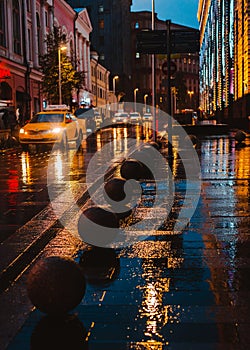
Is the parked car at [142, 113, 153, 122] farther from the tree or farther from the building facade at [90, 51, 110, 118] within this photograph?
the tree

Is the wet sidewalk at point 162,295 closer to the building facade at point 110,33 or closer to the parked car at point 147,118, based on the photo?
the parked car at point 147,118

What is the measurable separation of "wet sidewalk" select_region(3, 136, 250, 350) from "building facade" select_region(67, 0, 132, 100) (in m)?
113

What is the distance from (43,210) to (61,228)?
125 centimetres

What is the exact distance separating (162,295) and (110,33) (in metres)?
120

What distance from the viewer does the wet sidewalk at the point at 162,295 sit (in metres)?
3.93

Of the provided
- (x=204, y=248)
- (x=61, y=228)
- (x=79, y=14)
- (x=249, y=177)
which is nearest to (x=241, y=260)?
(x=204, y=248)

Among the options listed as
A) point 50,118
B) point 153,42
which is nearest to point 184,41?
point 153,42

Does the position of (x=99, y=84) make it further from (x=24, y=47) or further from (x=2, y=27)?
(x=2, y=27)

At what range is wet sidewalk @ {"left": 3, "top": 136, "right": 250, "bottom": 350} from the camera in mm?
3926

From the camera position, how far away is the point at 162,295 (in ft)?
15.9

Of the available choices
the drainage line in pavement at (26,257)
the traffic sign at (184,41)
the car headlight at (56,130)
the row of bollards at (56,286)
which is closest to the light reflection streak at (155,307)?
the row of bollards at (56,286)

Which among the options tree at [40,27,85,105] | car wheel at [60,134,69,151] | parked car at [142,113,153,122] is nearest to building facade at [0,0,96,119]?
tree at [40,27,85,105]

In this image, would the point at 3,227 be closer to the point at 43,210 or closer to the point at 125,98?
the point at 43,210

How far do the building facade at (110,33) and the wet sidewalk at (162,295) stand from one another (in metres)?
113
